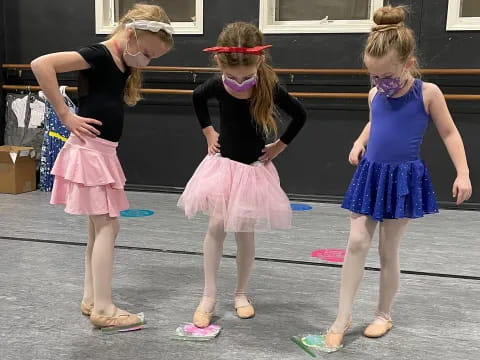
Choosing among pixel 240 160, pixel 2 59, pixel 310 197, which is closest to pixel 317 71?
pixel 310 197

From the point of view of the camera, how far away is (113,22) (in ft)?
13.6

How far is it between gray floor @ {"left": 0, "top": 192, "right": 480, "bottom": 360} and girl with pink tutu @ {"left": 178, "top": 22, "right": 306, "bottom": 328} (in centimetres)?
17

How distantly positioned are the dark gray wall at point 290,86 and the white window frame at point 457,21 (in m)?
0.04

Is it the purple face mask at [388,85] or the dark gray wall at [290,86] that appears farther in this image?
the dark gray wall at [290,86]

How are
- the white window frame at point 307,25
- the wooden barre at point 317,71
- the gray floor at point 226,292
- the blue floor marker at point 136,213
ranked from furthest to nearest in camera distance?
1. the white window frame at point 307,25
2. the wooden barre at point 317,71
3. the blue floor marker at point 136,213
4. the gray floor at point 226,292

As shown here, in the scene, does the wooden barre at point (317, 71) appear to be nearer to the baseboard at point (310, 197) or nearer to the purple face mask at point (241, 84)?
the baseboard at point (310, 197)

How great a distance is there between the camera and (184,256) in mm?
2453

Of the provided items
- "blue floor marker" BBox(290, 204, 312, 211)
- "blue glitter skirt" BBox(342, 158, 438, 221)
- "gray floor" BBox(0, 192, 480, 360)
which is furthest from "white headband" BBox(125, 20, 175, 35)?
"blue floor marker" BBox(290, 204, 312, 211)

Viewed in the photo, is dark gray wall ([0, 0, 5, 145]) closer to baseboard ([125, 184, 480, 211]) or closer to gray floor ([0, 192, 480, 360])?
baseboard ([125, 184, 480, 211])

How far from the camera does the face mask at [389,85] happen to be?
1486 millimetres

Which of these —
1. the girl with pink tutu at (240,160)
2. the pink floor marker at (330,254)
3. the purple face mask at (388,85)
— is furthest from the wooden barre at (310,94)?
the purple face mask at (388,85)

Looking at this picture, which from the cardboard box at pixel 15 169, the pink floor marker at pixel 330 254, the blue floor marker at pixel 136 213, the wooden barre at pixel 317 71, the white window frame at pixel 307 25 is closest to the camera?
the pink floor marker at pixel 330 254

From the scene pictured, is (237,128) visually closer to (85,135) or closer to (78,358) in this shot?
(85,135)

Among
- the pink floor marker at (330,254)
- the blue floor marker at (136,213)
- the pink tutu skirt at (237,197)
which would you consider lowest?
the blue floor marker at (136,213)
